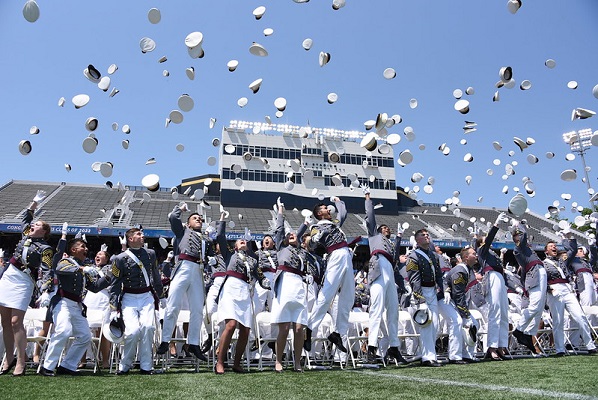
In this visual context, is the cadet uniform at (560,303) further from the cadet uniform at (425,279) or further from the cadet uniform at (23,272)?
the cadet uniform at (23,272)

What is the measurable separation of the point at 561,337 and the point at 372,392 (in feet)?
18.4

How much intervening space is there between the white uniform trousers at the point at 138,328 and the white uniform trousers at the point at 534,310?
622cm

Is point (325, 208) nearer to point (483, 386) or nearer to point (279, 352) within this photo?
point (279, 352)

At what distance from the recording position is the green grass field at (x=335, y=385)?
3.79 meters

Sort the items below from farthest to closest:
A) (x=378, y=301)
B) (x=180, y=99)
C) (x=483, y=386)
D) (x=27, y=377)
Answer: (x=180, y=99) → (x=378, y=301) → (x=27, y=377) → (x=483, y=386)

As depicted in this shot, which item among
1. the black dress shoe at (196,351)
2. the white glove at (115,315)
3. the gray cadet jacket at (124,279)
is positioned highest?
the gray cadet jacket at (124,279)

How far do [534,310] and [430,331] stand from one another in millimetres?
2281

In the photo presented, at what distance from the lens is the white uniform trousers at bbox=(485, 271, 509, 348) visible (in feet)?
24.8

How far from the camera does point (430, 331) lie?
684 cm

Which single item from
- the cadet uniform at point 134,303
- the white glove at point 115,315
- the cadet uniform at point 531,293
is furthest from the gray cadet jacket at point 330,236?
the cadet uniform at point 531,293

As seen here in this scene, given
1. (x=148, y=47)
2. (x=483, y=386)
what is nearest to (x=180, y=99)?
(x=148, y=47)

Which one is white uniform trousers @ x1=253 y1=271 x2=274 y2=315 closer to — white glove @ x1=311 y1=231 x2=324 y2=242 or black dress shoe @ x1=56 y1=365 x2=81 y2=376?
white glove @ x1=311 y1=231 x2=324 y2=242

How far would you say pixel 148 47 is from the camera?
30.1 ft

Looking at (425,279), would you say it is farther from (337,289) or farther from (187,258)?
(187,258)
